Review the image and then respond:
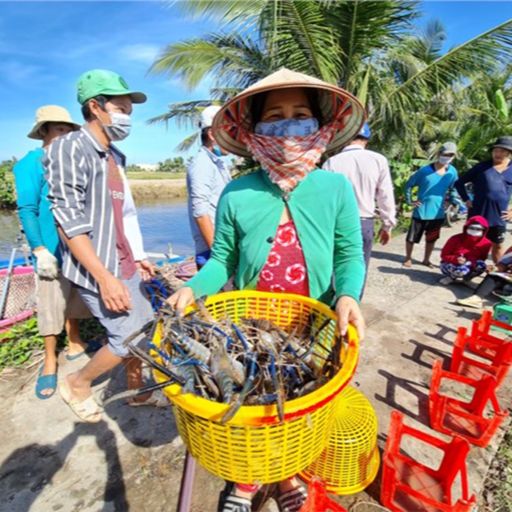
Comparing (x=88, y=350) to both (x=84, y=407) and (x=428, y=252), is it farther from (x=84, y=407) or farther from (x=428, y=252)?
(x=428, y=252)

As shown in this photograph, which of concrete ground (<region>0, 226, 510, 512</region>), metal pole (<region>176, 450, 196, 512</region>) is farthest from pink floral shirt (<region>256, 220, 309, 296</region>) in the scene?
concrete ground (<region>0, 226, 510, 512</region>)

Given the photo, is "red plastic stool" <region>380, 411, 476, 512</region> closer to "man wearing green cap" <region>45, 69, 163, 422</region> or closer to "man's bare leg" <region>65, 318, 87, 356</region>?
"man wearing green cap" <region>45, 69, 163, 422</region>

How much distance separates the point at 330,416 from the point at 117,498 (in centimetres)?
142

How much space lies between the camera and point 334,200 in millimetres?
1398

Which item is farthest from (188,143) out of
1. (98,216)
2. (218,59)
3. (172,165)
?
(172,165)

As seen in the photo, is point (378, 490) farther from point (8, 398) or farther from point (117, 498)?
point (8, 398)

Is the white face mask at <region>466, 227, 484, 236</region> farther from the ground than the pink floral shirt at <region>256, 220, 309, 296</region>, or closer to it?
closer to it

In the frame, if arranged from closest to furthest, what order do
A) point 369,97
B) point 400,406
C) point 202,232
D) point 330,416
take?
point 330,416
point 400,406
point 202,232
point 369,97

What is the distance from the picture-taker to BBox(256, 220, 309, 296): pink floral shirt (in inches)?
57.3

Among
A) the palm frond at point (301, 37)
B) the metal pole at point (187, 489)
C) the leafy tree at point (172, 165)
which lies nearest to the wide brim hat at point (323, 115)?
the metal pole at point (187, 489)

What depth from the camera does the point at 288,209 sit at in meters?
1.43

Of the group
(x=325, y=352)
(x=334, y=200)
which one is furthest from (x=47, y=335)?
(x=334, y=200)

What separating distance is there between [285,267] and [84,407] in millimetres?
1769

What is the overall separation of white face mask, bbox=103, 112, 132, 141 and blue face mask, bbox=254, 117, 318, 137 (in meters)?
0.98
